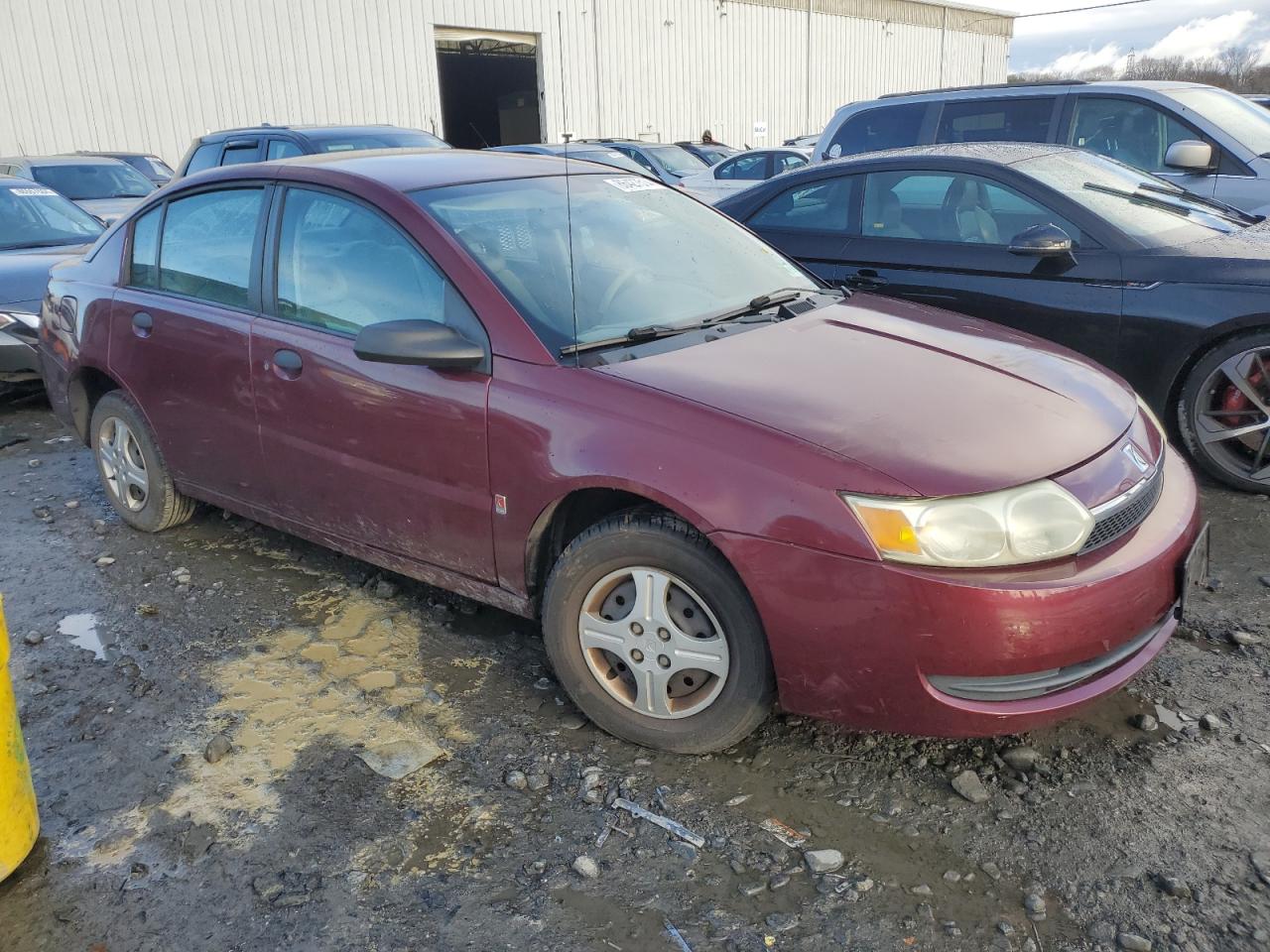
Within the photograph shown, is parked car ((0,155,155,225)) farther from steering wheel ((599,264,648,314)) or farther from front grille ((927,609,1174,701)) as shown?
front grille ((927,609,1174,701))

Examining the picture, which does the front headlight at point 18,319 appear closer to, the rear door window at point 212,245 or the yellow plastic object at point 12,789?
the rear door window at point 212,245

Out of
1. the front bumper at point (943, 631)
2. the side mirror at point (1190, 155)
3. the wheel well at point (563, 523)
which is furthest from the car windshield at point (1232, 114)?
the wheel well at point (563, 523)

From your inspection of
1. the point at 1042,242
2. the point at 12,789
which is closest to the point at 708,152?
the point at 1042,242

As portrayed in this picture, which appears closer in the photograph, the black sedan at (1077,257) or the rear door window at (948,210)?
the black sedan at (1077,257)

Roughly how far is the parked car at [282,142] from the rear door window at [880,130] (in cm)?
352

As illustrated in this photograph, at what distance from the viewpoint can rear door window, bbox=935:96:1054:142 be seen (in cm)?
726

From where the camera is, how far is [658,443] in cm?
257

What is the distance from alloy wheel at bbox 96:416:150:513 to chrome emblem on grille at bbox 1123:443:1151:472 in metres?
3.74

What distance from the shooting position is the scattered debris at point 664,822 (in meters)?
2.47

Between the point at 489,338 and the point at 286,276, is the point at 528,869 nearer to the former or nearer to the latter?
the point at 489,338

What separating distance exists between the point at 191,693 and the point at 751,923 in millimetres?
1961

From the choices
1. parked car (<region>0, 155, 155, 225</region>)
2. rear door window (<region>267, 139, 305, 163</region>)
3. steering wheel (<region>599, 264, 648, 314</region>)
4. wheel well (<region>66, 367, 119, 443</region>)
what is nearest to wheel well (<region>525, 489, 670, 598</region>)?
steering wheel (<region>599, 264, 648, 314</region>)

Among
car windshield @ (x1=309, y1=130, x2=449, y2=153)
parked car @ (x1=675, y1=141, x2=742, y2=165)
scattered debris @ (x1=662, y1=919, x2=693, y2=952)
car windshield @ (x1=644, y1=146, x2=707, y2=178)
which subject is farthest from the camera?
parked car @ (x1=675, y1=141, x2=742, y2=165)

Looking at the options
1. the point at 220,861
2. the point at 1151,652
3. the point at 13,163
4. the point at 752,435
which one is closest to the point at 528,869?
the point at 220,861
